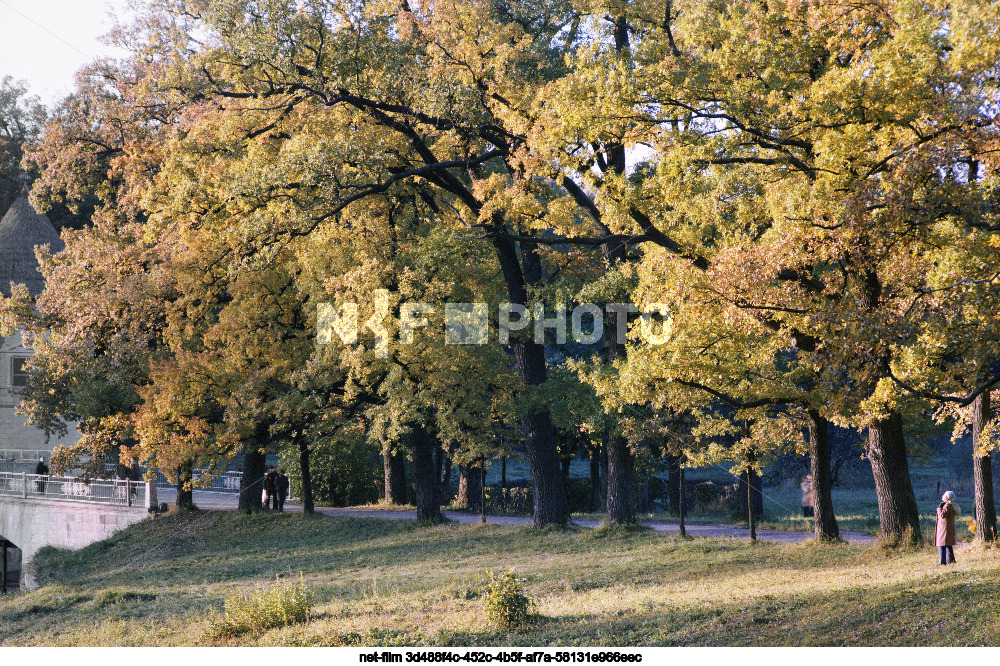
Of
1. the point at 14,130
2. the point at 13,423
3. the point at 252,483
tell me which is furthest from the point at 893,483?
the point at 14,130

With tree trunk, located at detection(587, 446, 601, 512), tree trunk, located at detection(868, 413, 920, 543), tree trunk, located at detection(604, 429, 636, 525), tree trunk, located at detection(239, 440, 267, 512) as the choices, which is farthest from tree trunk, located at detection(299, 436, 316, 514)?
tree trunk, located at detection(868, 413, 920, 543)

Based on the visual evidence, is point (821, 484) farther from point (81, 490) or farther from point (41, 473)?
point (41, 473)

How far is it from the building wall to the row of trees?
13.9 meters

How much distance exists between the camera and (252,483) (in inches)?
1217

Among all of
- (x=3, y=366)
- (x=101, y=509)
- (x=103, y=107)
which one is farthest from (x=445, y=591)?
(x=3, y=366)

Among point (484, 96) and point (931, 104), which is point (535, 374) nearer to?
point (484, 96)

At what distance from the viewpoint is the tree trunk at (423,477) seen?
2702cm

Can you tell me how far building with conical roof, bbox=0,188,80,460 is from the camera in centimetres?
4275

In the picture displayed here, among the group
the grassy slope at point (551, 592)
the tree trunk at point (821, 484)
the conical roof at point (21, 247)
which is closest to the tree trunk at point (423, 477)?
the grassy slope at point (551, 592)

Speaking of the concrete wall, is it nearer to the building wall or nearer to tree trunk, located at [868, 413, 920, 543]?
the building wall

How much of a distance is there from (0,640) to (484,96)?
13.3 m

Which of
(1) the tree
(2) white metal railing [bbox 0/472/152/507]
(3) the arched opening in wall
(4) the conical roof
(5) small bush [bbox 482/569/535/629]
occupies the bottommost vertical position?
(3) the arched opening in wall

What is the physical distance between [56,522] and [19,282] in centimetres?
1696

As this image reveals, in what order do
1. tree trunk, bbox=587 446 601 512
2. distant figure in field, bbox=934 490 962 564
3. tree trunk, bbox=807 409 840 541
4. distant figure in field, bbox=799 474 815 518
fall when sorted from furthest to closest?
1. tree trunk, bbox=587 446 601 512
2. distant figure in field, bbox=799 474 815 518
3. tree trunk, bbox=807 409 840 541
4. distant figure in field, bbox=934 490 962 564
